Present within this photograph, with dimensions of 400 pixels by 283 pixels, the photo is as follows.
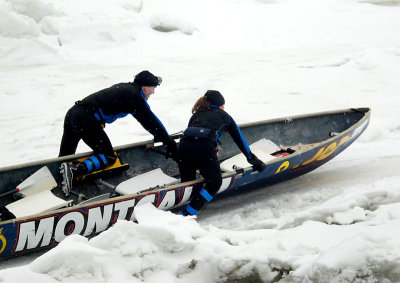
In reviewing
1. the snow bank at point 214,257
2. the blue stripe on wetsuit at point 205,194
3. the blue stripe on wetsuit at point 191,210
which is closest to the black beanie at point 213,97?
the blue stripe on wetsuit at point 205,194

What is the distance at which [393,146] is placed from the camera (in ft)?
25.3

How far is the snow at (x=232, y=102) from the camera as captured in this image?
3.13 meters

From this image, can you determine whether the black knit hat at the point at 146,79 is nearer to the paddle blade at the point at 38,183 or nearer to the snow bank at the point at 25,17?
the paddle blade at the point at 38,183

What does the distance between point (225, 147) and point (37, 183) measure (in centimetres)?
310

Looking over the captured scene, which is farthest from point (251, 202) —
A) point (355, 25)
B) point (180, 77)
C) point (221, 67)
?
point (355, 25)

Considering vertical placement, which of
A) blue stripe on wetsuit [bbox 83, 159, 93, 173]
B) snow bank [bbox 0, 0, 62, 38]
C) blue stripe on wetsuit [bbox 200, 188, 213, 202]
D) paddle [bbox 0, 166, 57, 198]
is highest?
blue stripe on wetsuit [bbox 200, 188, 213, 202]

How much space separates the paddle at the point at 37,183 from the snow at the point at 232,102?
987 millimetres

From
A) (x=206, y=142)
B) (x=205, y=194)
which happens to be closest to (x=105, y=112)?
(x=206, y=142)

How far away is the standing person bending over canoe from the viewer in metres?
5.63

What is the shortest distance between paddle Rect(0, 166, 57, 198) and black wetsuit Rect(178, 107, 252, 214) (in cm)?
175

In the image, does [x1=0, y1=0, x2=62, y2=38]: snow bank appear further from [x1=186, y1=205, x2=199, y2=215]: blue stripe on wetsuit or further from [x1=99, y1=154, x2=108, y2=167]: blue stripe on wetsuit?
[x1=186, y1=205, x2=199, y2=215]: blue stripe on wetsuit

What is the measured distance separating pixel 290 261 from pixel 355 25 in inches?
667

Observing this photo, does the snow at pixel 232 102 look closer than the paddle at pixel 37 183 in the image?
Yes

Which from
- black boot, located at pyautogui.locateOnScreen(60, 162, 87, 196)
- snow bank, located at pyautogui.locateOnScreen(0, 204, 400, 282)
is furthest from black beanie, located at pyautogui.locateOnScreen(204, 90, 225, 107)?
snow bank, located at pyautogui.locateOnScreen(0, 204, 400, 282)
